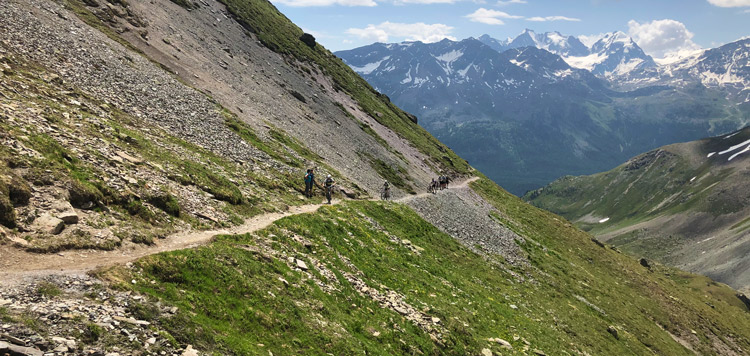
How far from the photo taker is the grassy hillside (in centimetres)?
1841

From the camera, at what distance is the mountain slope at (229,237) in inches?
656

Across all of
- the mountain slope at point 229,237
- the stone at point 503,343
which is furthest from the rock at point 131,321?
the stone at point 503,343

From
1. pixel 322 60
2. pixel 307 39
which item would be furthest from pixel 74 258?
pixel 307 39

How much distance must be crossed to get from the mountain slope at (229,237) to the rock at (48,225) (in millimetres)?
62

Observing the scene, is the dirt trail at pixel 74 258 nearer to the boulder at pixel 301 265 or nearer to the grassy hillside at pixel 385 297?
the grassy hillside at pixel 385 297

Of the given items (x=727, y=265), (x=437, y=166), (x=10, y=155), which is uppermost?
(x=727, y=265)

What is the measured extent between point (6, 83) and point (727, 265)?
26110 cm

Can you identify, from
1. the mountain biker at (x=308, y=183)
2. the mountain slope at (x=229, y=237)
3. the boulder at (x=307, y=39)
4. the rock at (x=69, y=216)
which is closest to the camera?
the mountain slope at (x=229, y=237)

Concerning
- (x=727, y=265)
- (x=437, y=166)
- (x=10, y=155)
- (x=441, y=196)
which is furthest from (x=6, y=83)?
(x=727, y=265)

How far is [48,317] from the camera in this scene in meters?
13.4

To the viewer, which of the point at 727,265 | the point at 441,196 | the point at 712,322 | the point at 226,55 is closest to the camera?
the point at 441,196

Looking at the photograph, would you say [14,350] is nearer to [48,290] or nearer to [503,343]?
[48,290]

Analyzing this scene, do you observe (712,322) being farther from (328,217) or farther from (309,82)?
(309,82)

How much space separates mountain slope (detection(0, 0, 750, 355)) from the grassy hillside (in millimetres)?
147
